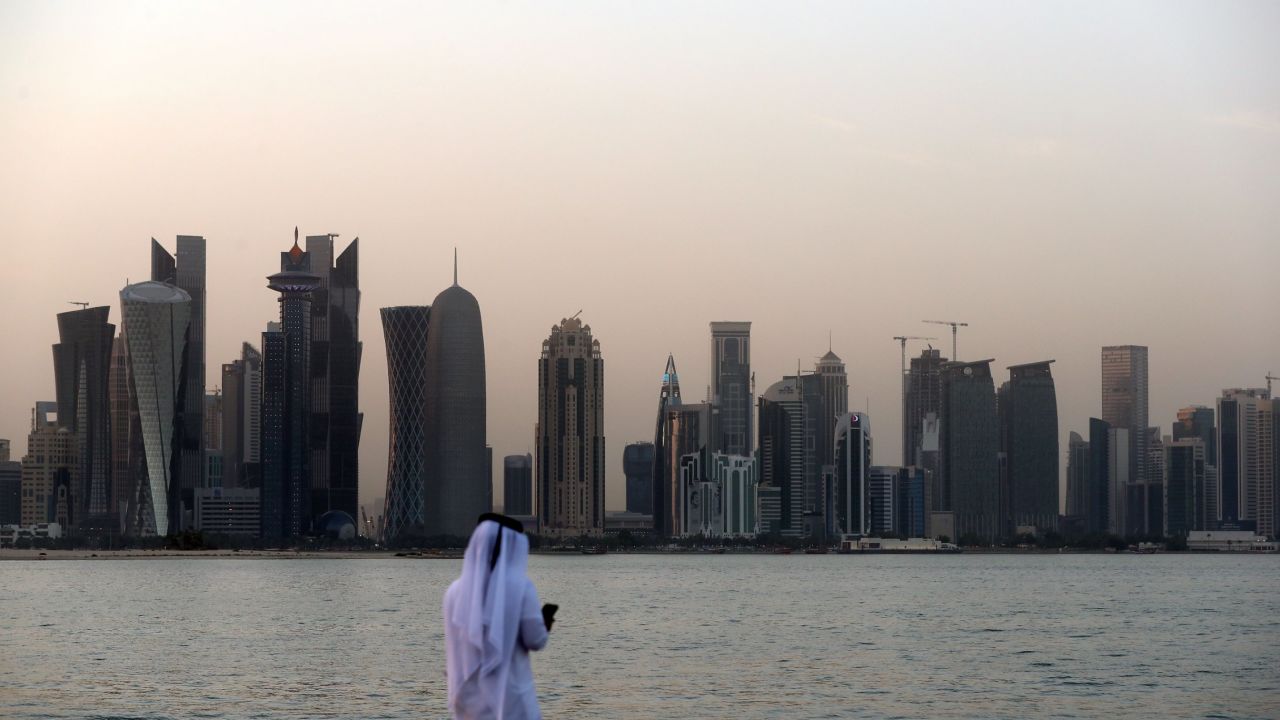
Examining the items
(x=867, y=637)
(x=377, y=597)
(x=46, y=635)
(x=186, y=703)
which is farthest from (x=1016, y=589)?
(x=186, y=703)

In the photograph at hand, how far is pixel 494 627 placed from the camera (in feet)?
39.8

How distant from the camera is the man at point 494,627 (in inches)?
474

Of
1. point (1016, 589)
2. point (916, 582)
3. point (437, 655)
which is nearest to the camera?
point (437, 655)

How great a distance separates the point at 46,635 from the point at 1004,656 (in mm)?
38776

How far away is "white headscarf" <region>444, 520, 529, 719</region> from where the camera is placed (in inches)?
473

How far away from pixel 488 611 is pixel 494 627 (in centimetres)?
12

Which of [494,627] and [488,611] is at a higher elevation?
[488,611]

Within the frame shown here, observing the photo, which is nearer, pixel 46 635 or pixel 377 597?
pixel 46 635

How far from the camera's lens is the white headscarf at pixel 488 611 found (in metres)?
12.0

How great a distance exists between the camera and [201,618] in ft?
278

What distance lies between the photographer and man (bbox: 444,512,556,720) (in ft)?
39.5

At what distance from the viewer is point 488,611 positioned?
12117 millimetres

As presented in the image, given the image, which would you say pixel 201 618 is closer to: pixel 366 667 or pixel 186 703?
pixel 366 667

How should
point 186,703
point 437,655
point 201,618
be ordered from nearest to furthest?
point 186,703, point 437,655, point 201,618
